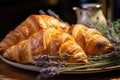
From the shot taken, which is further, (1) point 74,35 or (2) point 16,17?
(2) point 16,17

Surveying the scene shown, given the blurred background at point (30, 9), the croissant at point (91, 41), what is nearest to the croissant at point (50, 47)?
the croissant at point (91, 41)

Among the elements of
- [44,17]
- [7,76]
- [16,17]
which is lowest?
[7,76]

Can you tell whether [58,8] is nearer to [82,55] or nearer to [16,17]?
[16,17]

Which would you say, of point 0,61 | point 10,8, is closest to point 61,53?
point 0,61

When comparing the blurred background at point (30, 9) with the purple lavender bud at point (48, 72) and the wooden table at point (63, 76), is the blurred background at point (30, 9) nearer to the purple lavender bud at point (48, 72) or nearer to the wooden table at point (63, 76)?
the wooden table at point (63, 76)

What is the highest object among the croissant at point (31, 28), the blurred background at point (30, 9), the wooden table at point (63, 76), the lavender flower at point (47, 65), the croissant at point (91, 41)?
the blurred background at point (30, 9)

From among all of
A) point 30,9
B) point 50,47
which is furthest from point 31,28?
point 30,9
